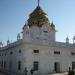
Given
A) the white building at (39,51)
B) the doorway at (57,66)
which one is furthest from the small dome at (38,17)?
the doorway at (57,66)

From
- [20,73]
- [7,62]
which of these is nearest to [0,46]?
[7,62]

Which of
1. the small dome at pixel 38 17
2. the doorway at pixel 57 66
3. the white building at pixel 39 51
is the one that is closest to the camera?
the white building at pixel 39 51

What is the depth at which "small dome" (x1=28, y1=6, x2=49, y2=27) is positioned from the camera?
119 feet

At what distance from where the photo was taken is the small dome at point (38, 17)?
3620cm

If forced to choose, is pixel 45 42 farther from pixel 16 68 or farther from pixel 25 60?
pixel 16 68

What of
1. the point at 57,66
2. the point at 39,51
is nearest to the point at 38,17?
the point at 39,51

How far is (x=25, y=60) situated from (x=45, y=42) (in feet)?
16.0

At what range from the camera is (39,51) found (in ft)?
100.0

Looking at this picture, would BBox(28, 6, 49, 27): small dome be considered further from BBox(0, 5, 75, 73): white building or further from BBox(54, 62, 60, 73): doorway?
BBox(54, 62, 60, 73): doorway

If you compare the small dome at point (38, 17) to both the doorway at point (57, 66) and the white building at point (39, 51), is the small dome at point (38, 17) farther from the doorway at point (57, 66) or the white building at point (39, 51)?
the doorway at point (57, 66)

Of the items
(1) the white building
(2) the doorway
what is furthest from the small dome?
(2) the doorway

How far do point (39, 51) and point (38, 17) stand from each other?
891 cm

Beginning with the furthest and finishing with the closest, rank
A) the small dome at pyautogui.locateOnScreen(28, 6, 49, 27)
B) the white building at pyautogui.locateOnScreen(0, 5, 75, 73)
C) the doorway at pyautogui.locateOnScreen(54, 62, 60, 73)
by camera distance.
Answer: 1. the small dome at pyautogui.locateOnScreen(28, 6, 49, 27)
2. the doorway at pyautogui.locateOnScreen(54, 62, 60, 73)
3. the white building at pyautogui.locateOnScreen(0, 5, 75, 73)

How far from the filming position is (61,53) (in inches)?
1297
